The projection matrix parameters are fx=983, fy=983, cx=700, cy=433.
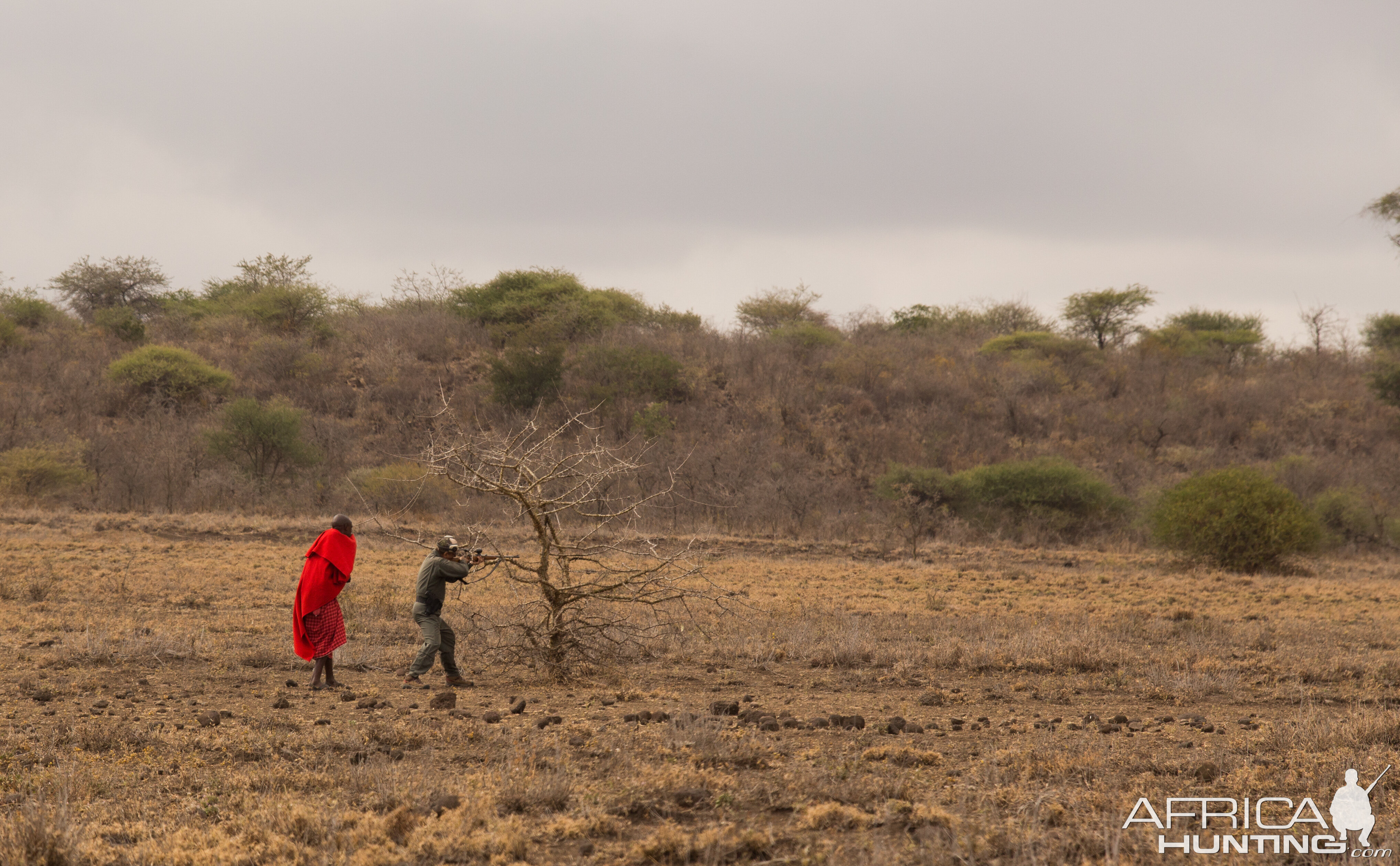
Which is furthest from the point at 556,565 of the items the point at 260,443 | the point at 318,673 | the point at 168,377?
the point at 168,377

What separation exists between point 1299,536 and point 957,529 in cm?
781

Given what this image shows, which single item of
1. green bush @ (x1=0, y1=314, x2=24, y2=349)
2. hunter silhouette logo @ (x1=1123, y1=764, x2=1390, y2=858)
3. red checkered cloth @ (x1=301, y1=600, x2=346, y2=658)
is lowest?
hunter silhouette logo @ (x1=1123, y1=764, x2=1390, y2=858)

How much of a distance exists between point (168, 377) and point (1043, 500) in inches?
1089

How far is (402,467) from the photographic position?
26.3 metres

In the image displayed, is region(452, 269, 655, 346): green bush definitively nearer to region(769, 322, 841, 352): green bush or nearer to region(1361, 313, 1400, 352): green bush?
region(769, 322, 841, 352): green bush

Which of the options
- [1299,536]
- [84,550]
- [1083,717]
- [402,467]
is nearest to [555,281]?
[402,467]

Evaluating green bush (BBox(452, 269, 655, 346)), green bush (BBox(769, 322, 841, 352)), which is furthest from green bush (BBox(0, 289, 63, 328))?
green bush (BBox(769, 322, 841, 352))

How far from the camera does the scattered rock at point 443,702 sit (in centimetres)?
632

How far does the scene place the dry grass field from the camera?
153 inches

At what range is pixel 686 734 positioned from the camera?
5512 mm

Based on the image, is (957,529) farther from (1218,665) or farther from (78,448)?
(78,448)

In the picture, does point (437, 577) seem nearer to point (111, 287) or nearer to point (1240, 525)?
point (1240, 525)

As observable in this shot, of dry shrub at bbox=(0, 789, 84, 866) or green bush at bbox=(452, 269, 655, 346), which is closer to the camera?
dry shrub at bbox=(0, 789, 84, 866)

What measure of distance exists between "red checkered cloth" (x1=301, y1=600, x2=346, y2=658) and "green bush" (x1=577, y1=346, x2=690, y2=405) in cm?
2559
